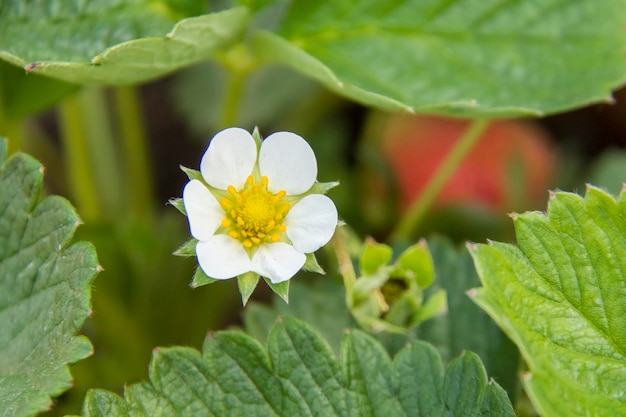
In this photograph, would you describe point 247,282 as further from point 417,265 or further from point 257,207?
point 417,265

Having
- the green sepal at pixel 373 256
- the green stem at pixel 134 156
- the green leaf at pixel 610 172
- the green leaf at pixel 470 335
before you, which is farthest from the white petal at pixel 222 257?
the green leaf at pixel 610 172

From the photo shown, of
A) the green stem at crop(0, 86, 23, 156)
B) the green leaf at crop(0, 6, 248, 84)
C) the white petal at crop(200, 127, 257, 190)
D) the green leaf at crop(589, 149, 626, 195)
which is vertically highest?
the green leaf at crop(0, 6, 248, 84)

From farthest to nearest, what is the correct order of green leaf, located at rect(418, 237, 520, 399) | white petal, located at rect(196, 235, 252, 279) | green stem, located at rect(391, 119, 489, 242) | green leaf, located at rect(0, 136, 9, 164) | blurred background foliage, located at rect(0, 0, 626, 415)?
green stem, located at rect(391, 119, 489, 242) → blurred background foliage, located at rect(0, 0, 626, 415) → green leaf, located at rect(418, 237, 520, 399) → green leaf, located at rect(0, 136, 9, 164) → white petal, located at rect(196, 235, 252, 279)

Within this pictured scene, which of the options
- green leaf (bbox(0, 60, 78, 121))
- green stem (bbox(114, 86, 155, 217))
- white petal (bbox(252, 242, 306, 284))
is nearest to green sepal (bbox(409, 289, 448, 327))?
white petal (bbox(252, 242, 306, 284))

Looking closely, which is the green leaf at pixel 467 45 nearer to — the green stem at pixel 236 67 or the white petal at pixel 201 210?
the green stem at pixel 236 67

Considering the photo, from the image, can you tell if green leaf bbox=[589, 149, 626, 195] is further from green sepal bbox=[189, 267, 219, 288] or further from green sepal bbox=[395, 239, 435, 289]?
green sepal bbox=[189, 267, 219, 288]

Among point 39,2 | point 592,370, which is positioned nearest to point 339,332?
point 592,370

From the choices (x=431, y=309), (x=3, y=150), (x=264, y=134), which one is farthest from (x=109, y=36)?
(x=264, y=134)
